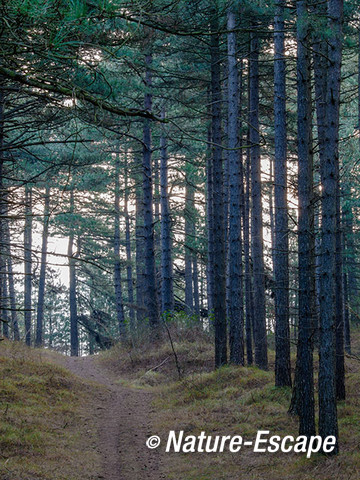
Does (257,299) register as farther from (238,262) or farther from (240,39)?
(240,39)

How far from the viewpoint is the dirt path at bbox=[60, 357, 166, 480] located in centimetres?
720

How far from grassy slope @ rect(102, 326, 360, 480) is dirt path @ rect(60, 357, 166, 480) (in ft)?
0.95

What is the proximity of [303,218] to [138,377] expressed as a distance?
30.0 ft

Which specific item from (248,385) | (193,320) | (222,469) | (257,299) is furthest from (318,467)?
(193,320)

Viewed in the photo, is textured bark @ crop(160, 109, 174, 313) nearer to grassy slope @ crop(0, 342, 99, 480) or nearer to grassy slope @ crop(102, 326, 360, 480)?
grassy slope @ crop(102, 326, 360, 480)

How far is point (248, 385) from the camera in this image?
10938 mm

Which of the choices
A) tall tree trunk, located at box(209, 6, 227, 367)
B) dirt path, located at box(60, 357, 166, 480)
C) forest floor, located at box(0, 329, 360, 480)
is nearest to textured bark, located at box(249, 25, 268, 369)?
tall tree trunk, located at box(209, 6, 227, 367)

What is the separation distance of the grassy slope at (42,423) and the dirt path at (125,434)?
0.26 m

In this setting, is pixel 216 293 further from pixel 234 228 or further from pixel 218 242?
pixel 234 228

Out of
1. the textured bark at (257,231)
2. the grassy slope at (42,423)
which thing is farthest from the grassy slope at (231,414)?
the textured bark at (257,231)

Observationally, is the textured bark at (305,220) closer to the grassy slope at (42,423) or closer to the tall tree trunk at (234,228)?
the grassy slope at (42,423)

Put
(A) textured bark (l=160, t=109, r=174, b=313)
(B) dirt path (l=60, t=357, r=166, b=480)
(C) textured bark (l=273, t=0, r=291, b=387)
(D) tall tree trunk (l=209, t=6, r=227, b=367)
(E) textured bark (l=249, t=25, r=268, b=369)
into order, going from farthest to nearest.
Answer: (A) textured bark (l=160, t=109, r=174, b=313)
(E) textured bark (l=249, t=25, r=268, b=369)
(D) tall tree trunk (l=209, t=6, r=227, b=367)
(C) textured bark (l=273, t=0, r=291, b=387)
(B) dirt path (l=60, t=357, r=166, b=480)

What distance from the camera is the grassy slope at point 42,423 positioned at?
6.73 m

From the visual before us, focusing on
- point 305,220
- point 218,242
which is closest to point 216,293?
point 218,242
